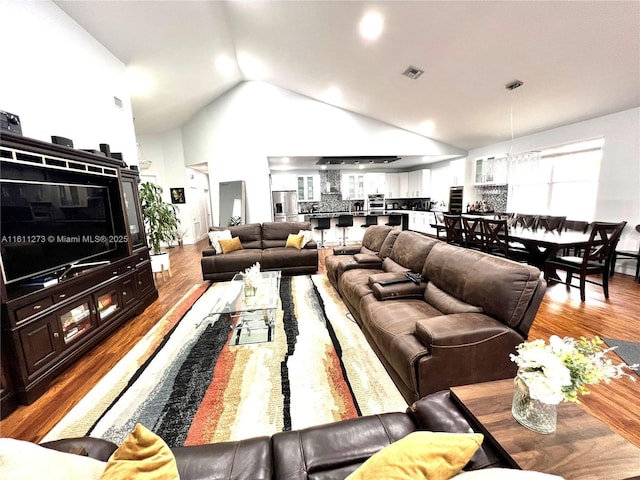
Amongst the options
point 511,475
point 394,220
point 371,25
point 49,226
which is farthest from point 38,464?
point 394,220

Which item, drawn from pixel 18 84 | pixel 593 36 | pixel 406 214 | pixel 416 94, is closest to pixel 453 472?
pixel 18 84

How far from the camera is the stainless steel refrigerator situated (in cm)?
798

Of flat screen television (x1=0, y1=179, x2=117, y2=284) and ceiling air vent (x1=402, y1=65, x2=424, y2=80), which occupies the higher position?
ceiling air vent (x1=402, y1=65, x2=424, y2=80)

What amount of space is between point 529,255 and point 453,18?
3.35 meters

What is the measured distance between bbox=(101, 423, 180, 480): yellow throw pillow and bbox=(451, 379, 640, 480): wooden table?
106cm

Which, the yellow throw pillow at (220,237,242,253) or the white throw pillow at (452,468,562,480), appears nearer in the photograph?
the white throw pillow at (452,468,562,480)

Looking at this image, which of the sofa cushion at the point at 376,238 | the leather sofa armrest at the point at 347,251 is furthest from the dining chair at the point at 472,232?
the leather sofa armrest at the point at 347,251

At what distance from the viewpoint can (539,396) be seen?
0.89m

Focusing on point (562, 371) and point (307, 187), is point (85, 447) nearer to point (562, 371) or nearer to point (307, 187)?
point (562, 371)

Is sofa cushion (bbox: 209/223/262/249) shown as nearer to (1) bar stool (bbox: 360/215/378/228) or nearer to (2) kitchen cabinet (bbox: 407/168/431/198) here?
(1) bar stool (bbox: 360/215/378/228)

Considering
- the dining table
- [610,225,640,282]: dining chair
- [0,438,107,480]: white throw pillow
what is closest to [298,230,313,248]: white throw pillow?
the dining table

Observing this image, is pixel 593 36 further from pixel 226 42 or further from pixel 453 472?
pixel 226 42

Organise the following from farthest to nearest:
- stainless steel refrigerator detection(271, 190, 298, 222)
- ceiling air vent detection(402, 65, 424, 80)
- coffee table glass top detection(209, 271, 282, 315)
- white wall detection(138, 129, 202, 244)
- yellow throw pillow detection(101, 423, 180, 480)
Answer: stainless steel refrigerator detection(271, 190, 298, 222) → white wall detection(138, 129, 202, 244) → ceiling air vent detection(402, 65, 424, 80) → coffee table glass top detection(209, 271, 282, 315) → yellow throw pillow detection(101, 423, 180, 480)

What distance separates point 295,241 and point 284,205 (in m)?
3.35
